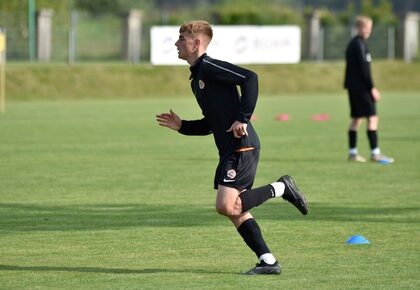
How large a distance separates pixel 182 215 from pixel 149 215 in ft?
1.09

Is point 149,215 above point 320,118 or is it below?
above

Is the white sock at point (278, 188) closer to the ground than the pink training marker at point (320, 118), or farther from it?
farther from it

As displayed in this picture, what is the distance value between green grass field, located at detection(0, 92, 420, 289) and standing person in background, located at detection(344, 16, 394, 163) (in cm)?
41

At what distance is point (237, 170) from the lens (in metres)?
7.98

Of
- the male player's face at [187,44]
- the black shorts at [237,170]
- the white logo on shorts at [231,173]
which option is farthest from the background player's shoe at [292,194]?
the male player's face at [187,44]

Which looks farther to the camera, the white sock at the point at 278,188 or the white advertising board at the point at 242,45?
the white advertising board at the point at 242,45

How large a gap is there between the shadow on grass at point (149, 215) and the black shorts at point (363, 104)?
511 centimetres

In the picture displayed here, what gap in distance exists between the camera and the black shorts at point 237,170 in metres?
7.96

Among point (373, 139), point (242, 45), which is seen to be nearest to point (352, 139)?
point (373, 139)

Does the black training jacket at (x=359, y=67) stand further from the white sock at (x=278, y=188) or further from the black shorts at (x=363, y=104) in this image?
the white sock at (x=278, y=188)

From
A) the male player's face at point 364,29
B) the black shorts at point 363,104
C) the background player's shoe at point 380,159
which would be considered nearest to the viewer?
the male player's face at point 364,29

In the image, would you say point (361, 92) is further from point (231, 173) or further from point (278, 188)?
point (231, 173)

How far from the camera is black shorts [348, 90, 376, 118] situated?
16.8 metres

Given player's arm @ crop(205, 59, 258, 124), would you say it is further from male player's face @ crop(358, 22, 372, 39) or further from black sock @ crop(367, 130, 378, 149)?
black sock @ crop(367, 130, 378, 149)
